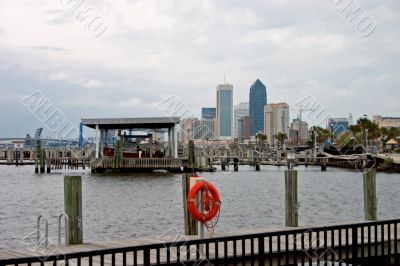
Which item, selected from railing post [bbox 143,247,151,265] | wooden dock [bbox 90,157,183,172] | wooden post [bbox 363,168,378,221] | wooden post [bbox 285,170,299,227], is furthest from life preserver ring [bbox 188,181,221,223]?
wooden dock [bbox 90,157,183,172]

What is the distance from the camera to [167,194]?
2014 inches

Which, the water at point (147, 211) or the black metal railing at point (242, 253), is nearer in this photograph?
the black metal railing at point (242, 253)

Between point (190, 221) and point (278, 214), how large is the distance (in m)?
19.8

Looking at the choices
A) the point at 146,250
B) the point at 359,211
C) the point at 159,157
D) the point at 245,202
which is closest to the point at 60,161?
the point at 159,157

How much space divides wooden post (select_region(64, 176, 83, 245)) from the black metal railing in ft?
4.45

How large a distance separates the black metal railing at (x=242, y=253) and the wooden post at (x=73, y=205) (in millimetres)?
1355

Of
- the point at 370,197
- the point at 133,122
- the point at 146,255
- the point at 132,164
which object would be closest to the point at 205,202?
the point at 146,255

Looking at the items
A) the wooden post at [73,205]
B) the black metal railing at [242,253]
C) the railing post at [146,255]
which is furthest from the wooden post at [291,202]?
the railing post at [146,255]

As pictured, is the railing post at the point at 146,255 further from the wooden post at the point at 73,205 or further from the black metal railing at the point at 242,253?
the wooden post at the point at 73,205

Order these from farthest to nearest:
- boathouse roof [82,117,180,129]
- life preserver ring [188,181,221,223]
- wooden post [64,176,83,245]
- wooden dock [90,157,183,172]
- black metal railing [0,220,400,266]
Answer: wooden dock [90,157,183,172], boathouse roof [82,117,180,129], wooden post [64,176,83,245], life preserver ring [188,181,221,223], black metal railing [0,220,400,266]

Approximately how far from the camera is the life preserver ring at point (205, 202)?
14234 mm

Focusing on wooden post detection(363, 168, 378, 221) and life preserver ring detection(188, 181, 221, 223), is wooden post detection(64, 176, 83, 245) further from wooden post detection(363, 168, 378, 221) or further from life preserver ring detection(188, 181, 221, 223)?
wooden post detection(363, 168, 378, 221)

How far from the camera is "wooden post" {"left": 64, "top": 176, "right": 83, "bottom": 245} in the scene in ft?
50.6

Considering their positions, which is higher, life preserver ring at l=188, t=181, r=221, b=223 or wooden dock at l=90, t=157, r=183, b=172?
life preserver ring at l=188, t=181, r=221, b=223
